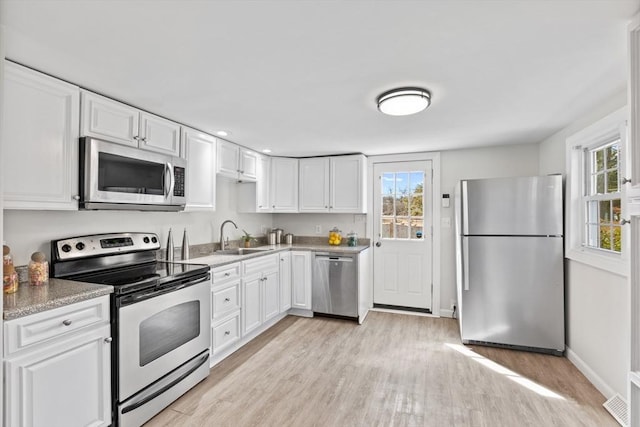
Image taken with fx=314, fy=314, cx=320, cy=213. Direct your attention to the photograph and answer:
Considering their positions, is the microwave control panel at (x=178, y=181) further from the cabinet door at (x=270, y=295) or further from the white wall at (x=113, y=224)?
the cabinet door at (x=270, y=295)

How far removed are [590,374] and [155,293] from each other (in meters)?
3.34

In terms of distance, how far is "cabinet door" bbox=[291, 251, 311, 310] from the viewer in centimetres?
405

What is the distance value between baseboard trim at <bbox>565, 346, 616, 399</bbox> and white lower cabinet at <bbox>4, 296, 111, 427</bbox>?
10.8ft

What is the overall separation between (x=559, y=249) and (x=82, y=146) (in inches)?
156

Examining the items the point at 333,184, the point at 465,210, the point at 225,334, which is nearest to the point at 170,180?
the point at 225,334

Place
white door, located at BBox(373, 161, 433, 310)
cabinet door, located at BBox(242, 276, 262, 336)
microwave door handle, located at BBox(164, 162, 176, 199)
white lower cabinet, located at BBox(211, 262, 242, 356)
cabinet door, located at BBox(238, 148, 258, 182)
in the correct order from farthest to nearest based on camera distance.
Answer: white door, located at BBox(373, 161, 433, 310) < cabinet door, located at BBox(238, 148, 258, 182) < cabinet door, located at BBox(242, 276, 262, 336) < white lower cabinet, located at BBox(211, 262, 242, 356) < microwave door handle, located at BBox(164, 162, 176, 199)

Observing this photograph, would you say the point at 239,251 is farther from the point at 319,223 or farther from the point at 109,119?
the point at 109,119

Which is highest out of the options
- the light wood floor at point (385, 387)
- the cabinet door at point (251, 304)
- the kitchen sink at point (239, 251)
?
the kitchen sink at point (239, 251)

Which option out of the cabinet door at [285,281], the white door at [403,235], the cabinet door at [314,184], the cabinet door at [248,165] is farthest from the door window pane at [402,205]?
the cabinet door at [248,165]

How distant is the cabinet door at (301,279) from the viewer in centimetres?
405

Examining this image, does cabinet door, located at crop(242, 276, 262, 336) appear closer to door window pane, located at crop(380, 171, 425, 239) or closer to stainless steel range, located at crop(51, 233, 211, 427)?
stainless steel range, located at crop(51, 233, 211, 427)

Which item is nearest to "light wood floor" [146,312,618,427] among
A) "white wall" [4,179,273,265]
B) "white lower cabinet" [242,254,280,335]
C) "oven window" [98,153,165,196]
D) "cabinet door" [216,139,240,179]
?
"white lower cabinet" [242,254,280,335]

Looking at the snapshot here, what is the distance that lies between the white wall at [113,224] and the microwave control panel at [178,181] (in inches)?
16.0

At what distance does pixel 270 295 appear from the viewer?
3.64 meters
